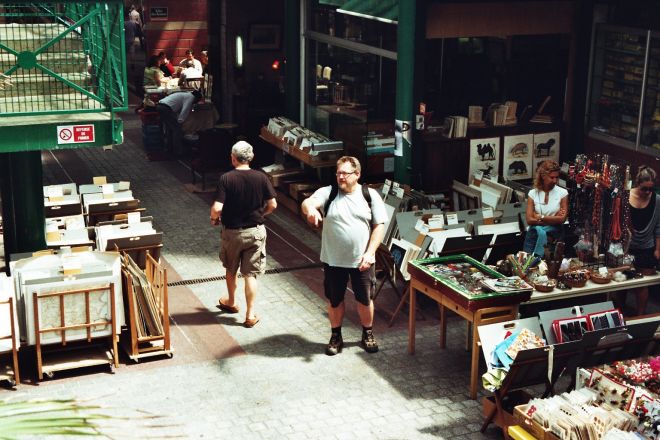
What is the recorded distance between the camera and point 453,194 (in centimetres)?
1220

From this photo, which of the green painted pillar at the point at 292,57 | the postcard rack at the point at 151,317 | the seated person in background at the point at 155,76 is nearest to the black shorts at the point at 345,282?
the postcard rack at the point at 151,317

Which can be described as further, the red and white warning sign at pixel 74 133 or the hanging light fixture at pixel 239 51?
the hanging light fixture at pixel 239 51

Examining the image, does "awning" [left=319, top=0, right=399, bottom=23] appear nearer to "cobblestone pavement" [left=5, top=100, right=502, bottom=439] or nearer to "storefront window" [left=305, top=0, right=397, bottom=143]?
"storefront window" [left=305, top=0, right=397, bottom=143]

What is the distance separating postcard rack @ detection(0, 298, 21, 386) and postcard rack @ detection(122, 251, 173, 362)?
1.07 m

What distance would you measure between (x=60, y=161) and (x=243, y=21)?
14.7 ft

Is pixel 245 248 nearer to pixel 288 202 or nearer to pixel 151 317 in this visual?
pixel 151 317

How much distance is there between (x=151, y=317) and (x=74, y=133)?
1.98 m

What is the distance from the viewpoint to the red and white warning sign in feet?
29.8

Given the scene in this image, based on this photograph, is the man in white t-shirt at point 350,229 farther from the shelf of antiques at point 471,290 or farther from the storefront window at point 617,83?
the storefront window at point 617,83

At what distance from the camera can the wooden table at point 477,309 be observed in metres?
8.07

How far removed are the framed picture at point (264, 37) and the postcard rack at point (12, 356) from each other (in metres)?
10.2

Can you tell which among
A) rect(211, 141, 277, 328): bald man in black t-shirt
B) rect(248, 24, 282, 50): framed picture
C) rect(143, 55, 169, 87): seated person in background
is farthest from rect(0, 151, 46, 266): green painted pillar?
rect(143, 55, 169, 87): seated person in background

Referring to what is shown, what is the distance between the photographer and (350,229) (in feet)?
28.3

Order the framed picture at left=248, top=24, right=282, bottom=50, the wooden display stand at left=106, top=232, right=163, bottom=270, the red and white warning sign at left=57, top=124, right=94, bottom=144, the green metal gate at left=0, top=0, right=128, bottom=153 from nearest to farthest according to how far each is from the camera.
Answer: the green metal gate at left=0, top=0, right=128, bottom=153 < the red and white warning sign at left=57, top=124, right=94, bottom=144 < the wooden display stand at left=106, top=232, right=163, bottom=270 < the framed picture at left=248, top=24, right=282, bottom=50
